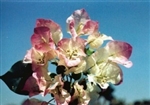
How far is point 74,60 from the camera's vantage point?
18.7 inches

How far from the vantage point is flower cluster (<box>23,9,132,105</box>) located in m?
0.47

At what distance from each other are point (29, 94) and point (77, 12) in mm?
134

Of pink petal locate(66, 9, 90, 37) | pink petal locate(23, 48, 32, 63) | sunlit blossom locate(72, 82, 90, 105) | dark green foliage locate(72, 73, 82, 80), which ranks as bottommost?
sunlit blossom locate(72, 82, 90, 105)

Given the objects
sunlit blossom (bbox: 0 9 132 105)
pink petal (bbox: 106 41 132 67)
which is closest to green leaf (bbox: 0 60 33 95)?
sunlit blossom (bbox: 0 9 132 105)

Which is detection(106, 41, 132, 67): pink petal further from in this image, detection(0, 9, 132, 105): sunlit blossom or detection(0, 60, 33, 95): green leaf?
detection(0, 60, 33, 95): green leaf

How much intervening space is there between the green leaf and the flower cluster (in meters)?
0.03

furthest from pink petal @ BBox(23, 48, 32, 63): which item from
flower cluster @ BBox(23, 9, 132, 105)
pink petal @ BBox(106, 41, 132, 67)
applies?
pink petal @ BBox(106, 41, 132, 67)

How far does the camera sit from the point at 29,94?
0.49 m

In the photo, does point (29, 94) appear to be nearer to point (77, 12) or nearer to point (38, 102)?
point (38, 102)

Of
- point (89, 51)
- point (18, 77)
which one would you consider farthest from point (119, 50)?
point (18, 77)

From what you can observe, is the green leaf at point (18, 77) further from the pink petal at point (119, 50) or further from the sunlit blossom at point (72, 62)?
the pink petal at point (119, 50)

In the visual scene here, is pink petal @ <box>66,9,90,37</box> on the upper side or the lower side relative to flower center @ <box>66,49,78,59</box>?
upper

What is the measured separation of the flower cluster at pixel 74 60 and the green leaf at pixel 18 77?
0.03 m

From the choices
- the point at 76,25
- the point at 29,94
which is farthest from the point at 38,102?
the point at 76,25
